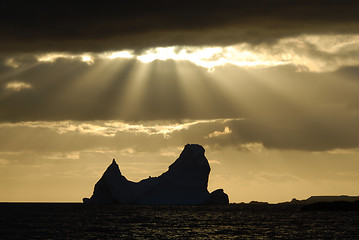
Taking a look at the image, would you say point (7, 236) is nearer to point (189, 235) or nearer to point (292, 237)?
point (189, 235)

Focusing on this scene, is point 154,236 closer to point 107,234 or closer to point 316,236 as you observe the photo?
point 107,234

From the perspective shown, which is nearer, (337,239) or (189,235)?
(337,239)

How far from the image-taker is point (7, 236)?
92875mm

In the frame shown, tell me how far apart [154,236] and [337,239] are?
1079 inches

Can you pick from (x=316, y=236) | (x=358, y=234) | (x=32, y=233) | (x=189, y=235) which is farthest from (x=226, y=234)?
(x=32, y=233)

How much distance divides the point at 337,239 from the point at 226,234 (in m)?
18.2

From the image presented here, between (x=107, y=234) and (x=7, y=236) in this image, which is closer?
(x=7, y=236)

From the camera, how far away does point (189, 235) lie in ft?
319

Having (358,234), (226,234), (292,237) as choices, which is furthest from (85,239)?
(358,234)

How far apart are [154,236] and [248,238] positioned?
47.4 ft

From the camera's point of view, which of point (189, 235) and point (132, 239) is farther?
point (189, 235)

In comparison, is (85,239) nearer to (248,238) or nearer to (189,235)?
(189,235)

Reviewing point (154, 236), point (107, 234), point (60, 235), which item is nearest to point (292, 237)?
point (154, 236)

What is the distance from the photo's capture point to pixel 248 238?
304ft
